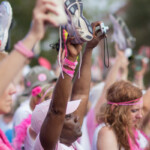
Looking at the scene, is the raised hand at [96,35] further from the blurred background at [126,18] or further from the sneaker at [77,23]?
the blurred background at [126,18]

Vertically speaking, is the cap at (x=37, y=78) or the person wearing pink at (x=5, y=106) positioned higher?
the person wearing pink at (x=5, y=106)

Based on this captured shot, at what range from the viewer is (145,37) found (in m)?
22.2

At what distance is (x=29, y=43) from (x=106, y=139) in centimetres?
157

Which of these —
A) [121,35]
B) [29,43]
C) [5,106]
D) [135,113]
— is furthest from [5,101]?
[121,35]

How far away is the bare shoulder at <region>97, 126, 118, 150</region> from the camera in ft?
8.90

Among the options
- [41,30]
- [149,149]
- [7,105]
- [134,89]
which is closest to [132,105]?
[134,89]

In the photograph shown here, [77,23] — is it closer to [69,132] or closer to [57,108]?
[57,108]

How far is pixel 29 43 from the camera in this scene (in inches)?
55.6

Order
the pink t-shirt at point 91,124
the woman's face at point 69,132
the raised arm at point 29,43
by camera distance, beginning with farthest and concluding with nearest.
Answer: the pink t-shirt at point 91,124
the woman's face at point 69,132
the raised arm at point 29,43

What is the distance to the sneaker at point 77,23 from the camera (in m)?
1.67

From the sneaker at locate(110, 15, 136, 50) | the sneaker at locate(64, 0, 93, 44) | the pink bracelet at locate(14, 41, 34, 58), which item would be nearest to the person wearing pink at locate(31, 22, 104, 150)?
the sneaker at locate(64, 0, 93, 44)

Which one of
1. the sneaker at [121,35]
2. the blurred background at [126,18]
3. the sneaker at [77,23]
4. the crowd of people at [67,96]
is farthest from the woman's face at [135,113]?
the blurred background at [126,18]

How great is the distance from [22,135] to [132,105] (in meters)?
1.02

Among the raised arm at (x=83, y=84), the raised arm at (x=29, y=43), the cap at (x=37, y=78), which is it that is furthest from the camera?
the cap at (x=37, y=78)
